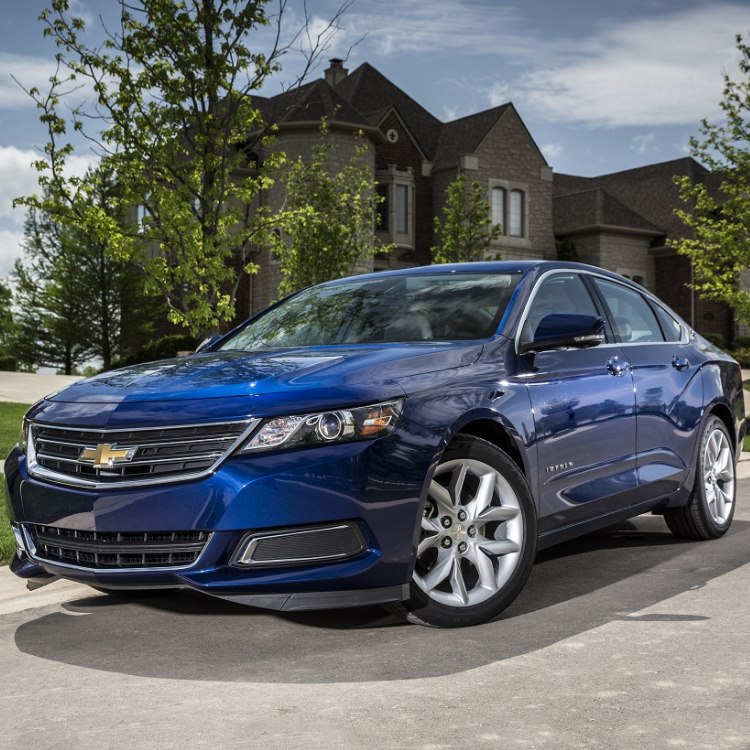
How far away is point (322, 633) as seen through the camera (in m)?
4.94

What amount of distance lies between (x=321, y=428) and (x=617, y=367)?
7.66ft

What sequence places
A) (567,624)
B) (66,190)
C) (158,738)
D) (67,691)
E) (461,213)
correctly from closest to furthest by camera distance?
(158,738) < (67,691) < (567,624) < (66,190) < (461,213)

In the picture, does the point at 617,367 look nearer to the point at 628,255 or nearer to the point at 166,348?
the point at 166,348

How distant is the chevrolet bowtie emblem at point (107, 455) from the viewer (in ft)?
14.6

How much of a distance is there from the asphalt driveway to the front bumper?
0.32 m

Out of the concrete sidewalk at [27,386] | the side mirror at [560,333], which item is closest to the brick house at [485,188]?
the concrete sidewalk at [27,386]

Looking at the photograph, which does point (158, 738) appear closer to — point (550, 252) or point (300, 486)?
point (300, 486)

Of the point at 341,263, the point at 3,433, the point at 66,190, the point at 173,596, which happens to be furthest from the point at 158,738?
the point at 341,263

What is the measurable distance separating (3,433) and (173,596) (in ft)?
33.2

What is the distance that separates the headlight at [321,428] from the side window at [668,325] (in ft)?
10.4

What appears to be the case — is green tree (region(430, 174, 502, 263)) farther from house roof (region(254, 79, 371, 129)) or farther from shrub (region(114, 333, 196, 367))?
shrub (region(114, 333, 196, 367))

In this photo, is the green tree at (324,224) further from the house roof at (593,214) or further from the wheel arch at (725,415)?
the house roof at (593,214)

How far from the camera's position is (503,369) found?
520 cm

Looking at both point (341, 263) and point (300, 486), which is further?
point (341, 263)
